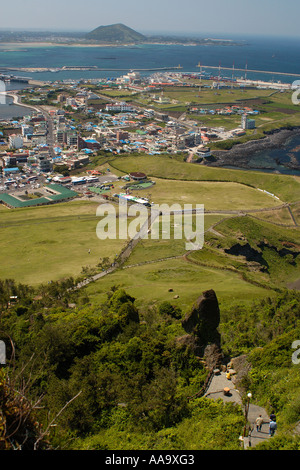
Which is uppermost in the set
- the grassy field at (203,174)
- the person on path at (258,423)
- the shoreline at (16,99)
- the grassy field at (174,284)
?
the shoreline at (16,99)

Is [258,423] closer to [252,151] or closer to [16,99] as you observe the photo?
[252,151]

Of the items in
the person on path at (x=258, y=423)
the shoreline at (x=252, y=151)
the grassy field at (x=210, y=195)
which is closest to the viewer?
the person on path at (x=258, y=423)

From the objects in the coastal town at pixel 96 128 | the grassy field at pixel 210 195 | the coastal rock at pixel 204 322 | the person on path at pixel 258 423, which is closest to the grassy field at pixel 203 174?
the grassy field at pixel 210 195

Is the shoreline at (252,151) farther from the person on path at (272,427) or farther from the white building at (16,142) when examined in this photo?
the person on path at (272,427)

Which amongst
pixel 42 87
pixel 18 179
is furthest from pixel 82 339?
pixel 42 87

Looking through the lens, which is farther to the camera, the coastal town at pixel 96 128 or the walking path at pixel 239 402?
the coastal town at pixel 96 128
